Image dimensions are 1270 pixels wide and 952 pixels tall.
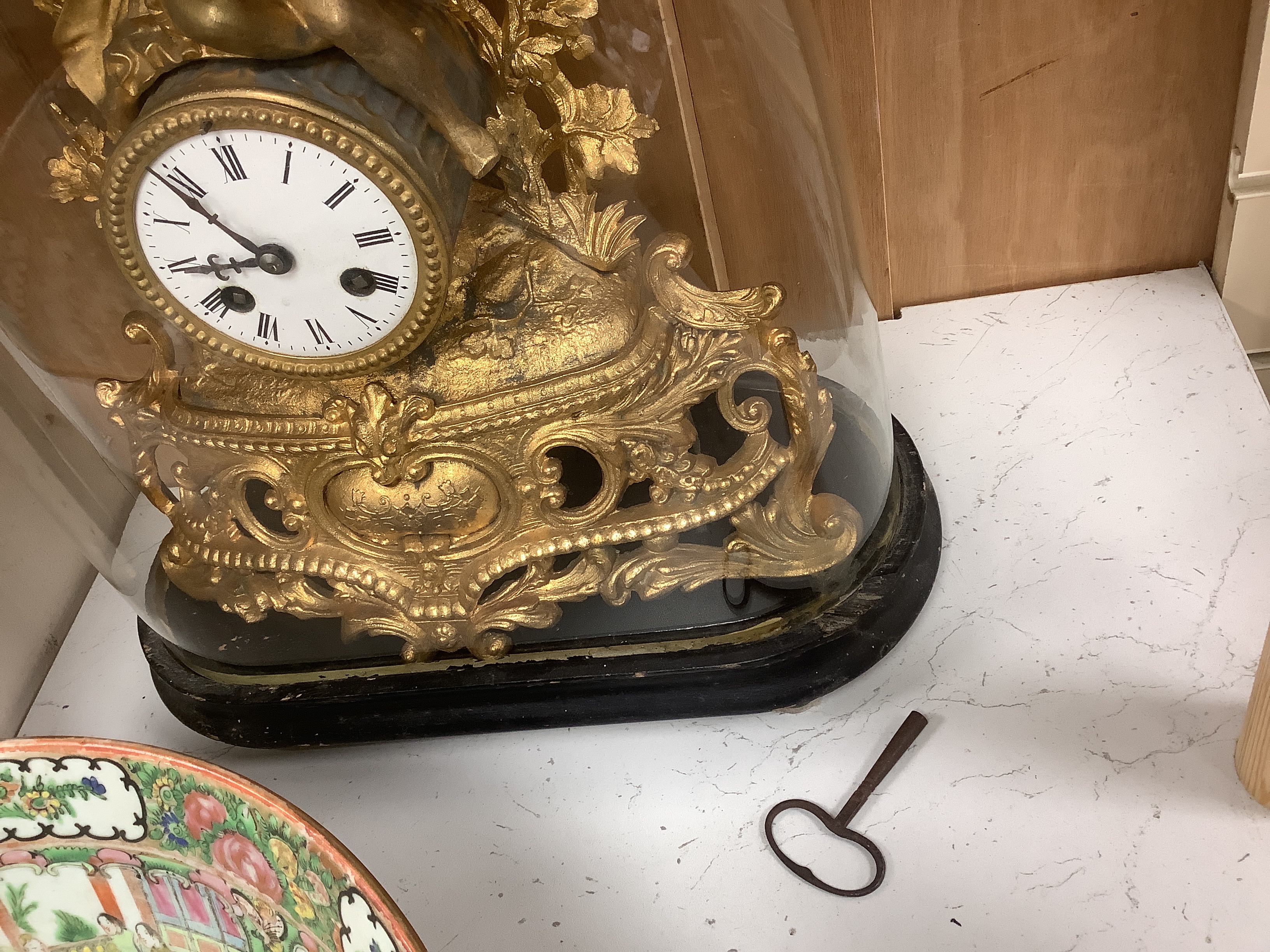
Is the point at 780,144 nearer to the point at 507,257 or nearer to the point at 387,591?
the point at 507,257

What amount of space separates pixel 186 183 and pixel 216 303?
0.23ft

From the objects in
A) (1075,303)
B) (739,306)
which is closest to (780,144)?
(739,306)

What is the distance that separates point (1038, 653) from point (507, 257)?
43 centimetres

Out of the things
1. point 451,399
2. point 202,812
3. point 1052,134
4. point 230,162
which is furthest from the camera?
point 1052,134

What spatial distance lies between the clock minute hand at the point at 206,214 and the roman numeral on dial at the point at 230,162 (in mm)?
25

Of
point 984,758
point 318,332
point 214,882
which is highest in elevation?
point 318,332

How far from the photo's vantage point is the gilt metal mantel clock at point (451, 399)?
0.55 metres

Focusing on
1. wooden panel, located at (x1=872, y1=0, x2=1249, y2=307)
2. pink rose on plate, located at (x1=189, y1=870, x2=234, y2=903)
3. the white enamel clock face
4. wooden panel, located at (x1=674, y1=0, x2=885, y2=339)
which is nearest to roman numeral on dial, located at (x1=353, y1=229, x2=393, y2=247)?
the white enamel clock face

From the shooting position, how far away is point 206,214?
0.56 meters

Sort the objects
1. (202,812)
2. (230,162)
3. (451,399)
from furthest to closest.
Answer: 1. (451,399)
2. (230,162)
3. (202,812)

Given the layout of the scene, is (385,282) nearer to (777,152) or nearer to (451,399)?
(451,399)

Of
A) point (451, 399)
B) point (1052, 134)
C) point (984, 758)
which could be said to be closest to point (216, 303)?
point (451, 399)

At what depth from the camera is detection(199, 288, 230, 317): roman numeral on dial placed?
60 centimetres

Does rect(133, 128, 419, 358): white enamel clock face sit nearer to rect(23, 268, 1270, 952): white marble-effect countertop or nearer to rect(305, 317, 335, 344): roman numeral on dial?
rect(305, 317, 335, 344): roman numeral on dial
